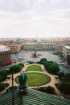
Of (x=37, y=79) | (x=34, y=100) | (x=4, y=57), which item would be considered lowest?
(x=37, y=79)

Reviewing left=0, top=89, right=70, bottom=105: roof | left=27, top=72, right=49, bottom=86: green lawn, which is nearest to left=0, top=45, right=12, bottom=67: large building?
left=27, top=72, right=49, bottom=86: green lawn

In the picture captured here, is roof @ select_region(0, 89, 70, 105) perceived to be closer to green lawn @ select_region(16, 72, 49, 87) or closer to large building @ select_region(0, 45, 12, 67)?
green lawn @ select_region(16, 72, 49, 87)

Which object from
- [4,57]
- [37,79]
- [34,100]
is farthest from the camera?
[4,57]

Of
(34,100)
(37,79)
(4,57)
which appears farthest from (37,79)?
(4,57)

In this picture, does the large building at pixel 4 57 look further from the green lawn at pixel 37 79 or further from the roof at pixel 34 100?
the roof at pixel 34 100

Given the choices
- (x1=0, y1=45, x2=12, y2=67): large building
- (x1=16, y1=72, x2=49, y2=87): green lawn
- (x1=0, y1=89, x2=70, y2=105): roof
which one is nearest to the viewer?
(x1=0, y1=89, x2=70, y2=105): roof

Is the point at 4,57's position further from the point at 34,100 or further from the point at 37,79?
the point at 34,100

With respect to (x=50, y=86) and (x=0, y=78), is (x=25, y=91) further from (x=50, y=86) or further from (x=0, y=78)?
(x=0, y=78)

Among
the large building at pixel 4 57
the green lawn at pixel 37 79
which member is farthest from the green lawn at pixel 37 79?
the large building at pixel 4 57

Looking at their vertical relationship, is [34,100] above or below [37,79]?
above

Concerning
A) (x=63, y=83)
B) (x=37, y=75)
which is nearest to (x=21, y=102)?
(x=63, y=83)

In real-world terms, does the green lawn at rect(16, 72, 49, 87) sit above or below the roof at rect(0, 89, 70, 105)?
below

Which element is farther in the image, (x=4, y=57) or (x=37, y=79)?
(x=4, y=57)
